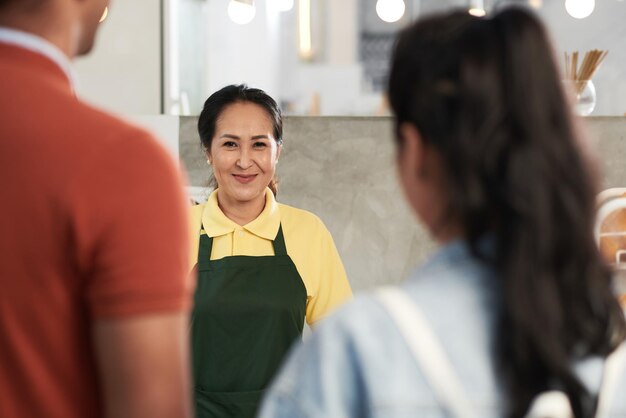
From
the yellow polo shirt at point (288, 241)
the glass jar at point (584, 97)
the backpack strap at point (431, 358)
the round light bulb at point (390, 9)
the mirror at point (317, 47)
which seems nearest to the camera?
the backpack strap at point (431, 358)

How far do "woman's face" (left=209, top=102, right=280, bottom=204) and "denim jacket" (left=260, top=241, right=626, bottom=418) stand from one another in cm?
152

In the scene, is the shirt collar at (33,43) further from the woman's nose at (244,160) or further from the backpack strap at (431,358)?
the woman's nose at (244,160)

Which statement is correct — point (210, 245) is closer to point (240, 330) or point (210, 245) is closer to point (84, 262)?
point (240, 330)

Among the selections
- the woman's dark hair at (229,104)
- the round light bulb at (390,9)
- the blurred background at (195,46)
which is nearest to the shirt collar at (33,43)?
the woman's dark hair at (229,104)

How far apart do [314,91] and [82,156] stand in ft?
19.5

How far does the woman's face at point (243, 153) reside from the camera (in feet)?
7.58

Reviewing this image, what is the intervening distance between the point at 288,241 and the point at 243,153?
0.81 feet

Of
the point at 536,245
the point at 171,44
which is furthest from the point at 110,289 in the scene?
the point at 171,44

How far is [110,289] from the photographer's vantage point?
77 centimetres

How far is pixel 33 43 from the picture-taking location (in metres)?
0.84

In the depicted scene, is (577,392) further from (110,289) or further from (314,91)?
(314,91)

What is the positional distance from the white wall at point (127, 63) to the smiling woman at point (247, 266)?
1.01 m

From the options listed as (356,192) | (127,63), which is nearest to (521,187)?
(356,192)

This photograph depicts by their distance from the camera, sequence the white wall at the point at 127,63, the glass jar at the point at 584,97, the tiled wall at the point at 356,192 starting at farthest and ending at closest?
the white wall at the point at 127,63
the tiled wall at the point at 356,192
the glass jar at the point at 584,97
